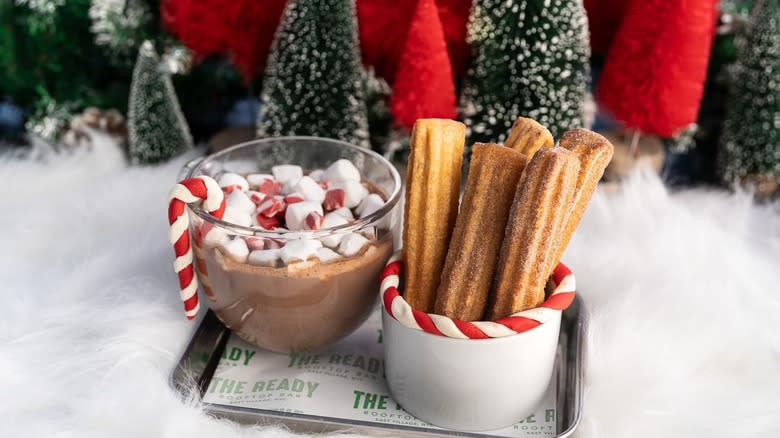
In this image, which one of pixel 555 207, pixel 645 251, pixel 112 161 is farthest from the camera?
pixel 112 161

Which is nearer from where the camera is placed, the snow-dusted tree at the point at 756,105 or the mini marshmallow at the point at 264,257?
the mini marshmallow at the point at 264,257

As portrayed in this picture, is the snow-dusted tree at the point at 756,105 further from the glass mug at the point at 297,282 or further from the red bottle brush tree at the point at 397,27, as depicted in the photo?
the glass mug at the point at 297,282

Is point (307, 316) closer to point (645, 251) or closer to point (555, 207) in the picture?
point (555, 207)

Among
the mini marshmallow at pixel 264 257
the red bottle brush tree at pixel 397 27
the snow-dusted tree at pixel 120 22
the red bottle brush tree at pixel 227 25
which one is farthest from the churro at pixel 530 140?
the snow-dusted tree at pixel 120 22

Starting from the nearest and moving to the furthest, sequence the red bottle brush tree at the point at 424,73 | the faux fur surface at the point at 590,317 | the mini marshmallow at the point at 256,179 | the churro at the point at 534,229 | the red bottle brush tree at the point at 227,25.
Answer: the churro at the point at 534,229 < the faux fur surface at the point at 590,317 < the mini marshmallow at the point at 256,179 < the red bottle brush tree at the point at 424,73 < the red bottle brush tree at the point at 227,25

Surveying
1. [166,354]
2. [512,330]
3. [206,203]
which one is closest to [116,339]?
[166,354]

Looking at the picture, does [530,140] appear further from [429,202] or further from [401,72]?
[401,72]

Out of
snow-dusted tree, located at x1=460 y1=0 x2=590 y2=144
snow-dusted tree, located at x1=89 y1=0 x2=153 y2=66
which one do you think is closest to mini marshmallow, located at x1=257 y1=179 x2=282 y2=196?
snow-dusted tree, located at x1=460 y1=0 x2=590 y2=144
